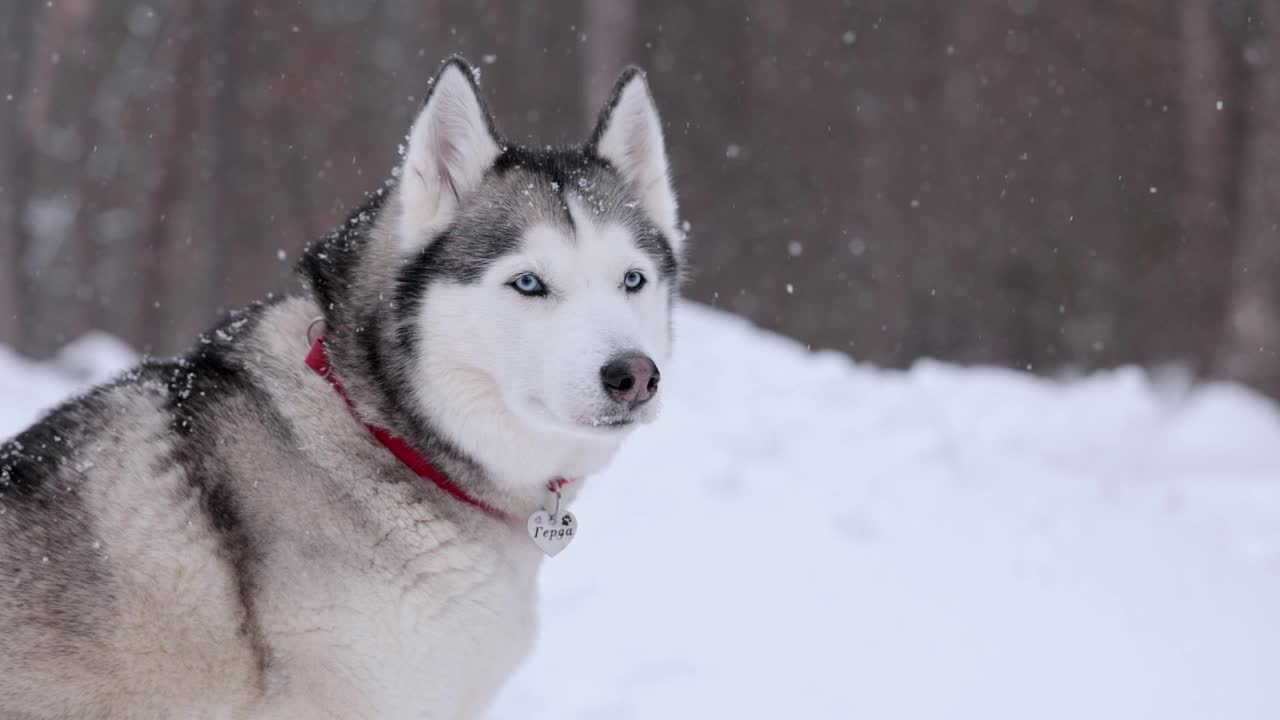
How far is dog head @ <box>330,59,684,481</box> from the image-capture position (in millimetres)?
2668

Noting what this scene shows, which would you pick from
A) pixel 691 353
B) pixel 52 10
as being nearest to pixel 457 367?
pixel 691 353

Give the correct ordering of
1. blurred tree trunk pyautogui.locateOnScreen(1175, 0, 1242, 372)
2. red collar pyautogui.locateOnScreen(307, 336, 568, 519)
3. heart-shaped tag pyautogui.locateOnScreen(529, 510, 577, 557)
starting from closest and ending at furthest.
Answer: red collar pyautogui.locateOnScreen(307, 336, 568, 519)
heart-shaped tag pyautogui.locateOnScreen(529, 510, 577, 557)
blurred tree trunk pyautogui.locateOnScreen(1175, 0, 1242, 372)

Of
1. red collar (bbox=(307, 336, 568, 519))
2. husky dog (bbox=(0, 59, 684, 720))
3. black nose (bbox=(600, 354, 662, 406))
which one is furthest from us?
red collar (bbox=(307, 336, 568, 519))

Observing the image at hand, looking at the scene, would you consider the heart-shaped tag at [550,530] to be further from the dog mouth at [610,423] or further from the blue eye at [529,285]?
the blue eye at [529,285]

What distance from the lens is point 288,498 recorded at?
2.53 meters

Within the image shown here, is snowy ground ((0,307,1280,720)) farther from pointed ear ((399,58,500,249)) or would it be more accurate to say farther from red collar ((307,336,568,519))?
pointed ear ((399,58,500,249))

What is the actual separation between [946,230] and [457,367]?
1009cm

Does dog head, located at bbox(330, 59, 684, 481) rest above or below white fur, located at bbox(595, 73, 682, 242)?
below

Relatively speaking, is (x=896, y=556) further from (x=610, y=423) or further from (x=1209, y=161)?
(x=1209, y=161)

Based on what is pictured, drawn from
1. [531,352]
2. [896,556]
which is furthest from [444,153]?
[896,556]

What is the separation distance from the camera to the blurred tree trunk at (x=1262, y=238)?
8.38 m

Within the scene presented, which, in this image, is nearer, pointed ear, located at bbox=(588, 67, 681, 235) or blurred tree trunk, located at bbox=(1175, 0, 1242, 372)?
pointed ear, located at bbox=(588, 67, 681, 235)

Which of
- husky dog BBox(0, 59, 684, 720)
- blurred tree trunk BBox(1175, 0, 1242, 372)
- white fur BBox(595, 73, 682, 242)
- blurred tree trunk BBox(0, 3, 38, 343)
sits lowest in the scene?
husky dog BBox(0, 59, 684, 720)

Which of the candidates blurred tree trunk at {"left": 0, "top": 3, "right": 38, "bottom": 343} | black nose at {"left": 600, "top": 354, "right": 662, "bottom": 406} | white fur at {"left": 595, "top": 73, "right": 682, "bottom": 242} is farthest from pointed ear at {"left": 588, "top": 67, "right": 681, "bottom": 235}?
blurred tree trunk at {"left": 0, "top": 3, "right": 38, "bottom": 343}
